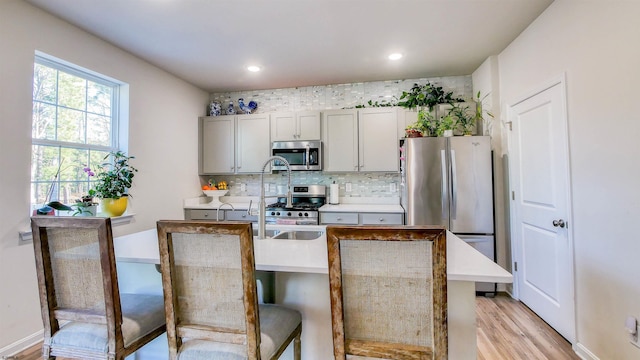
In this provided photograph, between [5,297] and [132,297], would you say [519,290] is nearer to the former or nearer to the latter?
[132,297]

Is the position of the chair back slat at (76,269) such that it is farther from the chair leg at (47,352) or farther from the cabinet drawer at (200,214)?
the cabinet drawer at (200,214)

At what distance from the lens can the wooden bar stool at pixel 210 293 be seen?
3.57 feet

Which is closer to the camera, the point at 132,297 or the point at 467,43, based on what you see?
the point at 132,297

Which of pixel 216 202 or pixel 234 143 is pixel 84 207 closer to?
pixel 216 202

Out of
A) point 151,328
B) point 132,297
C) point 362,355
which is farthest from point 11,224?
point 362,355

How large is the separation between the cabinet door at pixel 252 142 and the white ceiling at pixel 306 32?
0.67m

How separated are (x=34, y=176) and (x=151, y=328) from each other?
191 centimetres

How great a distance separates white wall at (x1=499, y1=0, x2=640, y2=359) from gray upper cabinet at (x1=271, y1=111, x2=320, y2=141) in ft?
8.25

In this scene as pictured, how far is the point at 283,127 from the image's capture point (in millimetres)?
4035

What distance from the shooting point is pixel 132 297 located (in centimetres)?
153

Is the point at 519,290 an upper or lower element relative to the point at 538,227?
lower

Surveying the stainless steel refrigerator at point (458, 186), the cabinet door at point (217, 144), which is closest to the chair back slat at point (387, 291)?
the stainless steel refrigerator at point (458, 186)

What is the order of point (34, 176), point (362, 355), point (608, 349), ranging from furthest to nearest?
1. point (34, 176)
2. point (608, 349)
3. point (362, 355)

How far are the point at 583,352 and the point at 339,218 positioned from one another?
2315 mm
